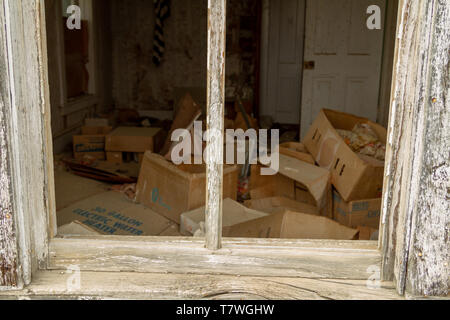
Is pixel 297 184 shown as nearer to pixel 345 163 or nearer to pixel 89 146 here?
pixel 345 163

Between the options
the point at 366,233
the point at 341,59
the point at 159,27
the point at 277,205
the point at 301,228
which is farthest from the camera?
the point at 159,27

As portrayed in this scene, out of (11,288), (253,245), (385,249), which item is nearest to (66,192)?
(11,288)

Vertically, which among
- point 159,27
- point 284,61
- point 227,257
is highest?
point 159,27

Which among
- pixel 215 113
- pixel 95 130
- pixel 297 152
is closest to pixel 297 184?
pixel 297 152

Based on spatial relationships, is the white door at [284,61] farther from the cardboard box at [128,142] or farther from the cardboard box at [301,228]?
the cardboard box at [301,228]

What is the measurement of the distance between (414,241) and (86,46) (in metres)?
5.68

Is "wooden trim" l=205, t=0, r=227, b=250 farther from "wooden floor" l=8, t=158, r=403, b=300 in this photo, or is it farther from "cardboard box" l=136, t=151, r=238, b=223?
"cardboard box" l=136, t=151, r=238, b=223

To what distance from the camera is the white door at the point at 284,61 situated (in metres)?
6.99

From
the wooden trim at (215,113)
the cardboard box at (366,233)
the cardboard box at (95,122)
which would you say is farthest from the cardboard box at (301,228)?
the cardboard box at (95,122)

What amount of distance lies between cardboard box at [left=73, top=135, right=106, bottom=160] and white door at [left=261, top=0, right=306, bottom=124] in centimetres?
309

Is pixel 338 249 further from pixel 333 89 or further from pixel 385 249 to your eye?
pixel 333 89

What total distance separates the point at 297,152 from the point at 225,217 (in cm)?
100

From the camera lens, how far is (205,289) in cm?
171

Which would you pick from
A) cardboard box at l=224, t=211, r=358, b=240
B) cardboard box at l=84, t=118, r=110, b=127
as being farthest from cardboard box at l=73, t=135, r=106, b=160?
cardboard box at l=224, t=211, r=358, b=240
